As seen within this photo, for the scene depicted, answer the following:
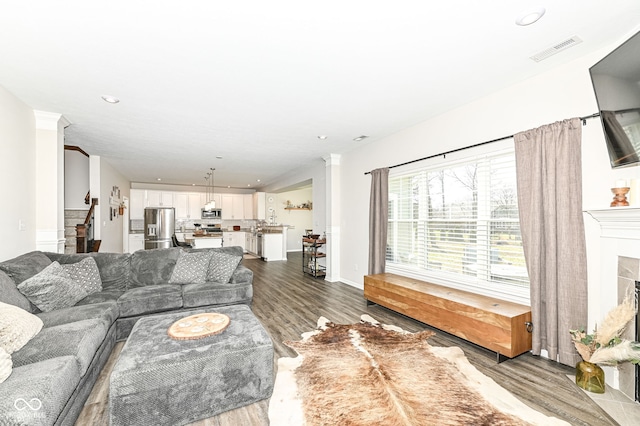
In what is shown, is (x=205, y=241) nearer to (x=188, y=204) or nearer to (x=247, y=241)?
(x=247, y=241)

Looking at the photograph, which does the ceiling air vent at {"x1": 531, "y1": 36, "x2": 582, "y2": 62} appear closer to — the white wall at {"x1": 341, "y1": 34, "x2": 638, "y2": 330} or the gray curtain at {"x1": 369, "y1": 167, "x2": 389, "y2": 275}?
the white wall at {"x1": 341, "y1": 34, "x2": 638, "y2": 330}

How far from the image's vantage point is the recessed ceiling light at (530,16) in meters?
1.87

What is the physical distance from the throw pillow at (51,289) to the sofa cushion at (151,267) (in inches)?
28.3

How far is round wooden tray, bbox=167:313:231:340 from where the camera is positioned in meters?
2.12

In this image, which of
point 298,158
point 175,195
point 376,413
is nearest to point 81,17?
point 376,413

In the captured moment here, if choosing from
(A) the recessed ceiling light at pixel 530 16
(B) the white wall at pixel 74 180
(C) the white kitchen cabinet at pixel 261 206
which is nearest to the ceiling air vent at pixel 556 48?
(A) the recessed ceiling light at pixel 530 16

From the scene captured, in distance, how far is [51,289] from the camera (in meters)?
2.68

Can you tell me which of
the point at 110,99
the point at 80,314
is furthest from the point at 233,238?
the point at 80,314

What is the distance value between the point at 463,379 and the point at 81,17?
3.87 meters

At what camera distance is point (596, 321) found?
Result: 233 cm

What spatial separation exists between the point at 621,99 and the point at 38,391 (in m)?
3.96

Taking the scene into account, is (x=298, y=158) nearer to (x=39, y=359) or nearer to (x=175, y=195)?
(x=39, y=359)

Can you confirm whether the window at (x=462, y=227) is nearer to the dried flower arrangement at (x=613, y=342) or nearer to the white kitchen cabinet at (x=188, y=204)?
the dried flower arrangement at (x=613, y=342)

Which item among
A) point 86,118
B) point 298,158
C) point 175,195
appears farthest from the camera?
point 175,195
